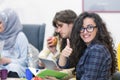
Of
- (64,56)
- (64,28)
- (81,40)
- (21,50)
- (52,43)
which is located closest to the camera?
(81,40)

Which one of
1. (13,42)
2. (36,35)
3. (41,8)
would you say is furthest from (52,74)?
(41,8)

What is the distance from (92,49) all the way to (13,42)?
1196 mm

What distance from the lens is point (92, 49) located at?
1.56 metres

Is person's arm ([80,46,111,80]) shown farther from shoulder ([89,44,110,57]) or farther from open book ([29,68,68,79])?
open book ([29,68,68,79])

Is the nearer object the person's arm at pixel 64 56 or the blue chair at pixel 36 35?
the person's arm at pixel 64 56

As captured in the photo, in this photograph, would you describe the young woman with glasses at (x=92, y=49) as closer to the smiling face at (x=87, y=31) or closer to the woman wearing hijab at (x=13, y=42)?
the smiling face at (x=87, y=31)

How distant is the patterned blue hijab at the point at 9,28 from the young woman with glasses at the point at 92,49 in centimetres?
92

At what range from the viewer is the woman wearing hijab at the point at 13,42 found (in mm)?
2393

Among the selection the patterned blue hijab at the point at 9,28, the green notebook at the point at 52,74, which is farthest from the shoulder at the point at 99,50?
the patterned blue hijab at the point at 9,28

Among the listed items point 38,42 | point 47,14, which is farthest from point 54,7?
point 38,42

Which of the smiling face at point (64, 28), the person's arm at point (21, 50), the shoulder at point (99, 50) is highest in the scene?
the smiling face at point (64, 28)

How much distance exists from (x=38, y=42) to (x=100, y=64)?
1.42 meters

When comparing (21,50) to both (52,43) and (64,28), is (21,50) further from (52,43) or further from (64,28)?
(64,28)

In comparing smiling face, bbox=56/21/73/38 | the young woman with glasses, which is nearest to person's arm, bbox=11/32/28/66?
smiling face, bbox=56/21/73/38
